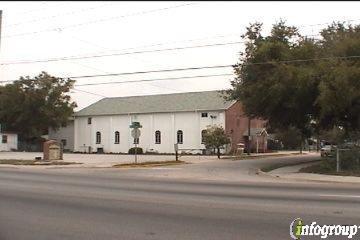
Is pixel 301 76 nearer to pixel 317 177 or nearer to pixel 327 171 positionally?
pixel 327 171

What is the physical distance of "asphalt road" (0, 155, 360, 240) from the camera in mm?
9469

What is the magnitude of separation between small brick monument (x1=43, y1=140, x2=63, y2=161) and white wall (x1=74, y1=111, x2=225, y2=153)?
24710 mm

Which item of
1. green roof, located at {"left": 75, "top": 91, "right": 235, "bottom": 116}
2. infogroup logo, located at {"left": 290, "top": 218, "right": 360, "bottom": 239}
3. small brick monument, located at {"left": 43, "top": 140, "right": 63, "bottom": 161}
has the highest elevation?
green roof, located at {"left": 75, "top": 91, "right": 235, "bottom": 116}

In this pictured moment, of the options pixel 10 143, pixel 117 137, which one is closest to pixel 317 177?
pixel 117 137

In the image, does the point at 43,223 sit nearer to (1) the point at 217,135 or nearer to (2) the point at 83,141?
(1) the point at 217,135

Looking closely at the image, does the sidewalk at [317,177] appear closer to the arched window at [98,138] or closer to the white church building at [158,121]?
the white church building at [158,121]

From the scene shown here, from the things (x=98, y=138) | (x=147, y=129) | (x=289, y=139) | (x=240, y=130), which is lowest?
(x=289, y=139)

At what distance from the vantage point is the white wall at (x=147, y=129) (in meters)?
66.4

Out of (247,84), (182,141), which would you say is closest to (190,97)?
(182,141)

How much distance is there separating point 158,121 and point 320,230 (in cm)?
6066

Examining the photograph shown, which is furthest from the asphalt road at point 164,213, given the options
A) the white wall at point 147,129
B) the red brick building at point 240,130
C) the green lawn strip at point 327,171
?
the white wall at point 147,129

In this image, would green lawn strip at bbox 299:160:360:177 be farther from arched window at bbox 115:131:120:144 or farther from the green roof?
arched window at bbox 115:131:120:144

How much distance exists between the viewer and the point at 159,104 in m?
72.1

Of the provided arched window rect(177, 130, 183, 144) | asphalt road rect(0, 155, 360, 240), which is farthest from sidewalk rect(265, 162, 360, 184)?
arched window rect(177, 130, 183, 144)
